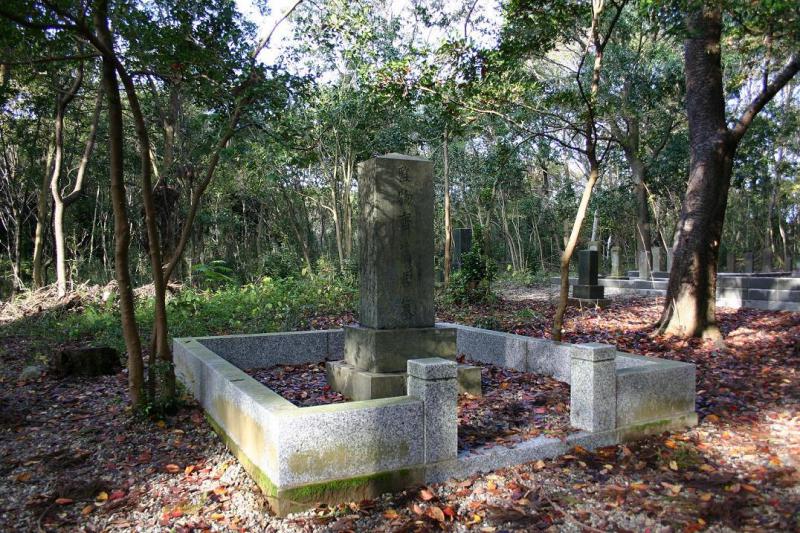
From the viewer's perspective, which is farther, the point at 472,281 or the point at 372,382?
the point at 472,281

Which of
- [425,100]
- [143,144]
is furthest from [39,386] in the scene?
[425,100]

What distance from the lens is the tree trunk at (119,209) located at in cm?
450

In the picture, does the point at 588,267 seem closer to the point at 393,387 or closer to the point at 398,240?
the point at 398,240

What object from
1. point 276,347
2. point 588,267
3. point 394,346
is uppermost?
point 588,267

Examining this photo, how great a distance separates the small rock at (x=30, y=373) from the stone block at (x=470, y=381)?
5.20 meters

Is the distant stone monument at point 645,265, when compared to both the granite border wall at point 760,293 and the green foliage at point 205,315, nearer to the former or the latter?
the granite border wall at point 760,293

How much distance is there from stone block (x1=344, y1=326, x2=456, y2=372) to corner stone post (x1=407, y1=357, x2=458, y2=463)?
5.01 feet

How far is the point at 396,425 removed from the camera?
11.6ft

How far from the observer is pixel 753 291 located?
12.8 m

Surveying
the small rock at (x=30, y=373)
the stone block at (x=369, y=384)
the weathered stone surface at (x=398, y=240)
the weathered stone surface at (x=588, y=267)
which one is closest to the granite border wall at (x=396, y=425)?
the stone block at (x=369, y=384)

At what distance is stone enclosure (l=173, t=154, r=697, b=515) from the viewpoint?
3375 mm

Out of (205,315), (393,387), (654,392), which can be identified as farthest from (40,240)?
(654,392)

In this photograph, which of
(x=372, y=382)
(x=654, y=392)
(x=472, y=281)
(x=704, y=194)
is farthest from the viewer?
(x=472, y=281)

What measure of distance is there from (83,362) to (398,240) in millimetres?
4374
